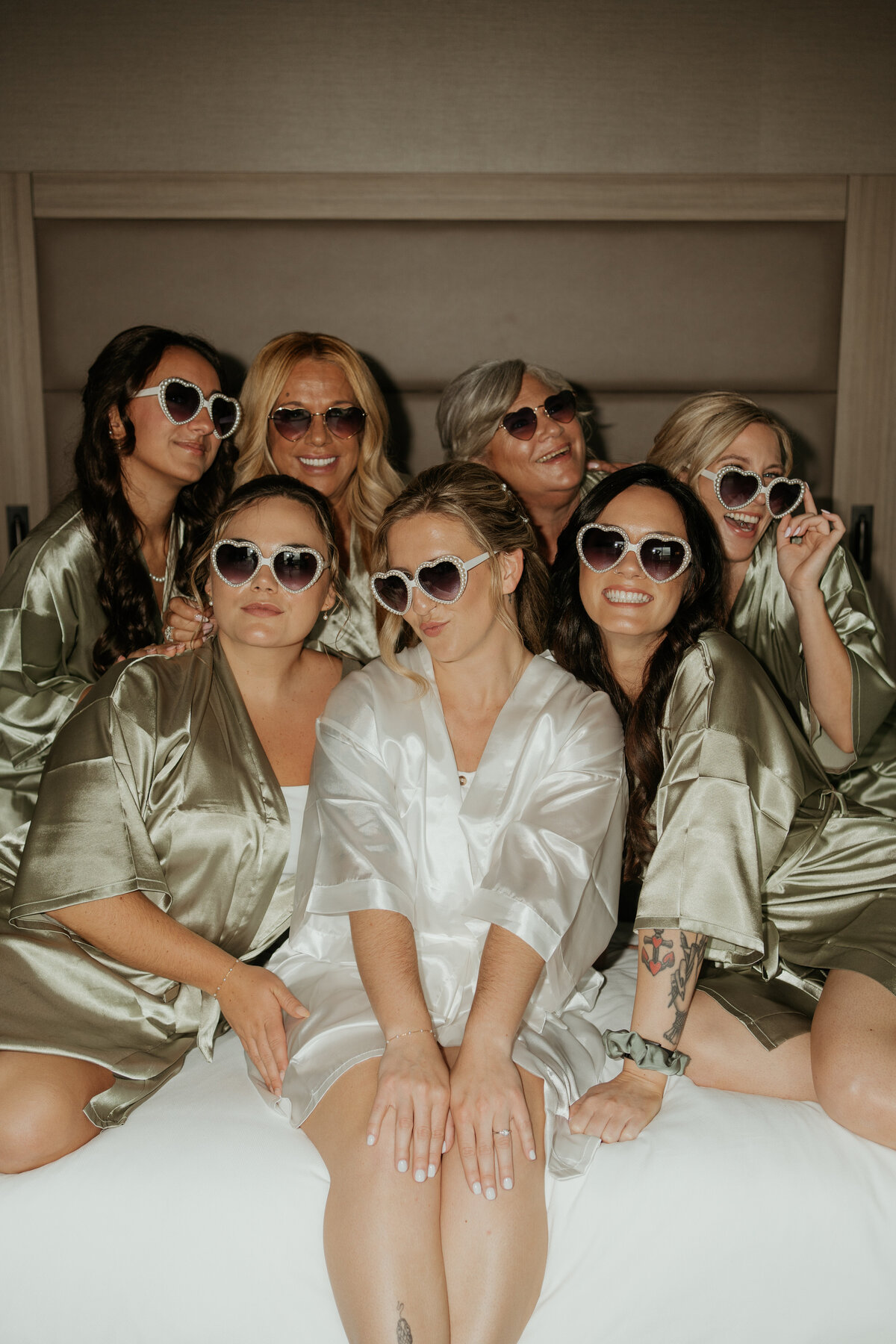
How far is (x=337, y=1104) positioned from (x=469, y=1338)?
347mm

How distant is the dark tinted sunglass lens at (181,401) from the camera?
220 centimetres

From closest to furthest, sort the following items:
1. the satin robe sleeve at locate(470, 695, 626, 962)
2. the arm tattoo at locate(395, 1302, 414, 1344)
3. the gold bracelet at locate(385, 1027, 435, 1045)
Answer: the arm tattoo at locate(395, 1302, 414, 1344) → the gold bracelet at locate(385, 1027, 435, 1045) → the satin robe sleeve at locate(470, 695, 626, 962)

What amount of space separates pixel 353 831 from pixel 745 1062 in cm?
76

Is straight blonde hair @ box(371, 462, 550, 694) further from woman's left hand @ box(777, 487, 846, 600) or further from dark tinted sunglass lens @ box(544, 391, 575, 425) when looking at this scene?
dark tinted sunglass lens @ box(544, 391, 575, 425)

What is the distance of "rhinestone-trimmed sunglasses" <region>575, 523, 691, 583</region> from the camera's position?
1794 mm

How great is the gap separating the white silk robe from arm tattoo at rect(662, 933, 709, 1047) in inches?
5.7

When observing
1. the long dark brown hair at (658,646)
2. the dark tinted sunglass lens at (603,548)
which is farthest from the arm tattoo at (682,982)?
the dark tinted sunglass lens at (603,548)

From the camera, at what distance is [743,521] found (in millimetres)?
2084

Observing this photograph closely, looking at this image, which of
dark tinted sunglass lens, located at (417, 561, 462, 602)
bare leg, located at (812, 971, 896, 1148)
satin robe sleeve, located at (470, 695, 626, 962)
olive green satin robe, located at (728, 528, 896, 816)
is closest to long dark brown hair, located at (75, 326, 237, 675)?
dark tinted sunglass lens, located at (417, 561, 462, 602)

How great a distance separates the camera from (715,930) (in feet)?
5.35

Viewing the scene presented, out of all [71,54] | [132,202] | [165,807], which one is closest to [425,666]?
[165,807]

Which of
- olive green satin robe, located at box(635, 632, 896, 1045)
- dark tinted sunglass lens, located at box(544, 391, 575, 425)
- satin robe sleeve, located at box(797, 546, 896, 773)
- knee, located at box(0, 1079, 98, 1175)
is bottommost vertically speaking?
knee, located at box(0, 1079, 98, 1175)

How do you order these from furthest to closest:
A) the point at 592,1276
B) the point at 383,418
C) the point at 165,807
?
the point at 383,418
the point at 165,807
the point at 592,1276

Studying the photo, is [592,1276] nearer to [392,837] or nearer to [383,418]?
[392,837]
